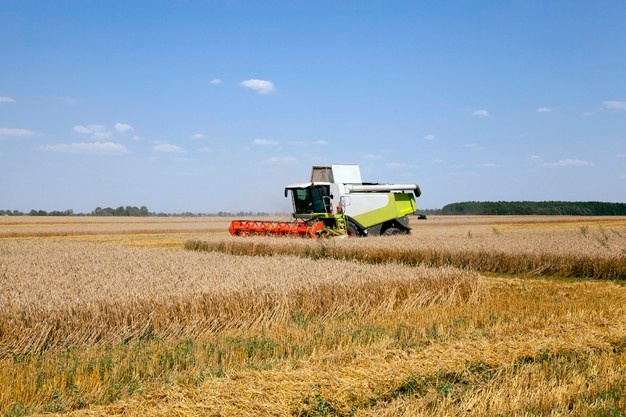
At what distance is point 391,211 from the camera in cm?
2369

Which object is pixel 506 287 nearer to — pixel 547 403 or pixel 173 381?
pixel 547 403

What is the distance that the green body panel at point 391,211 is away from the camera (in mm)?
23062

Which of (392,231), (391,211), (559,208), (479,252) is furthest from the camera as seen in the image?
(559,208)

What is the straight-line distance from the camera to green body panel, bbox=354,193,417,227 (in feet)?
75.7

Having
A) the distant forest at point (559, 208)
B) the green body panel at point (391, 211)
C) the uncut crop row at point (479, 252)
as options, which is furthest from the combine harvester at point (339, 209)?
the distant forest at point (559, 208)

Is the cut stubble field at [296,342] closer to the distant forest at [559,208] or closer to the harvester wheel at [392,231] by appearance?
the harvester wheel at [392,231]

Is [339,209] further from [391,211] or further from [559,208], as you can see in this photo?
[559,208]

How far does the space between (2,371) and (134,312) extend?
6.90ft

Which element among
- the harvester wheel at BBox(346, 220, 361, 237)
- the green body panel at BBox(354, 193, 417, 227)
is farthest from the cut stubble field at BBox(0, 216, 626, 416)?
the green body panel at BBox(354, 193, 417, 227)

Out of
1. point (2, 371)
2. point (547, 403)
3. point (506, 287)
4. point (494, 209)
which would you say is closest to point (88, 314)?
point (2, 371)

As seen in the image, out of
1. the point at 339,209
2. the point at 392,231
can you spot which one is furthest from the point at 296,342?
the point at 392,231

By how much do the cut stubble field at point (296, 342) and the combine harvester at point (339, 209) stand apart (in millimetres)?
8926

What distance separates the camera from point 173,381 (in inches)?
205

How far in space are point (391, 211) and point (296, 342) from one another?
1707 cm
